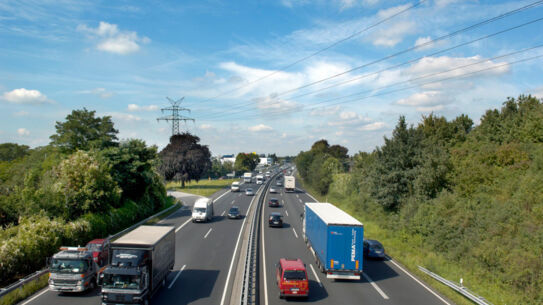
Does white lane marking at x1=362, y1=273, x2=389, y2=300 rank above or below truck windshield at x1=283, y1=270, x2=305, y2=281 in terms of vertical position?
below

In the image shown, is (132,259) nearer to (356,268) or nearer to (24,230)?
(24,230)

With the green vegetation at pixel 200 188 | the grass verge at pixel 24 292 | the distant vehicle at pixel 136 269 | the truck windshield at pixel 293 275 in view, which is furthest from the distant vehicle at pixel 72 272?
the green vegetation at pixel 200 188

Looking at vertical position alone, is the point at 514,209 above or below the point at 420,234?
above

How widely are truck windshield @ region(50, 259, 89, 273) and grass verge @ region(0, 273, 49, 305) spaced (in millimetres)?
1624

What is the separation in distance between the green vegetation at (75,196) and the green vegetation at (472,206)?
23.6 m

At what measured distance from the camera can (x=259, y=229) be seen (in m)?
36.3

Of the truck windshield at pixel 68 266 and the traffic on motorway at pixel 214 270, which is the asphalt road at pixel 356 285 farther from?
the truck windshield at pixel 68 266

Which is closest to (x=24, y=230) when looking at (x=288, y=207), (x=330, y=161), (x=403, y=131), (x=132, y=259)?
(x=132, y=259)

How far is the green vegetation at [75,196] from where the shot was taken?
68.2 ft

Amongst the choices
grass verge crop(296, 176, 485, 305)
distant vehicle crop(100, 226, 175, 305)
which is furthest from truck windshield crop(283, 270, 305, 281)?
grass verge crop(296, 176, 485, 305)

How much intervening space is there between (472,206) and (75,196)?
3218 centimetres

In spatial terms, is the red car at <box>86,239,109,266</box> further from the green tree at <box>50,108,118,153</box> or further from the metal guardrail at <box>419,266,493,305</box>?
the green tree at <box>50,108,118,153</box>

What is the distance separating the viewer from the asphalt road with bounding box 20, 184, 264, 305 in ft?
54.1

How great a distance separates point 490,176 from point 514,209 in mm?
7872
